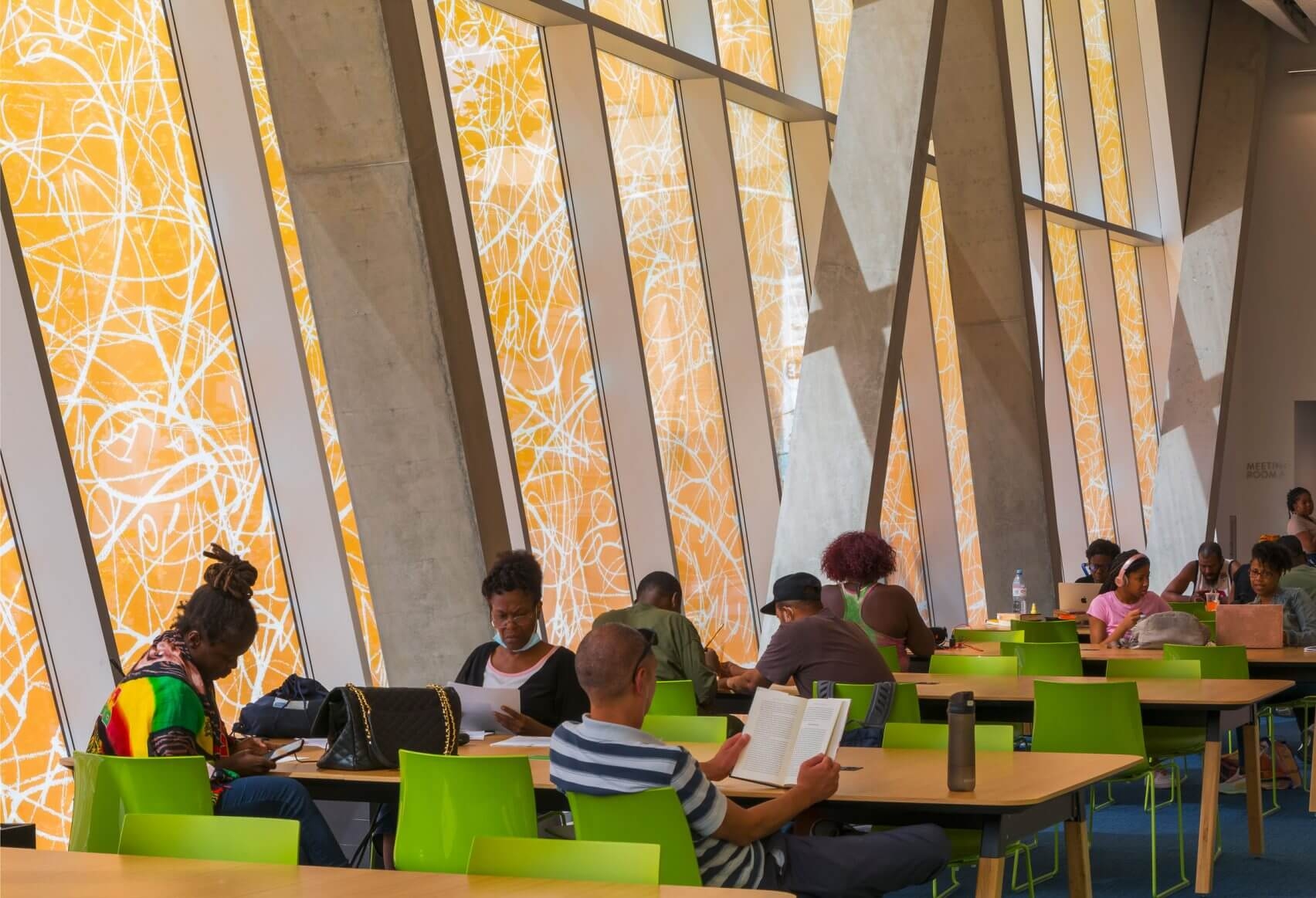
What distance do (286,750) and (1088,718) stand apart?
250 cm

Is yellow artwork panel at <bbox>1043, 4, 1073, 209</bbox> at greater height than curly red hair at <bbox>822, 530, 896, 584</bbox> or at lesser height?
greater

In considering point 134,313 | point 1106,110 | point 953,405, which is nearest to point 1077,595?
point 953,405

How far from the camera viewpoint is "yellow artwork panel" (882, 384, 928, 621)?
1007cm

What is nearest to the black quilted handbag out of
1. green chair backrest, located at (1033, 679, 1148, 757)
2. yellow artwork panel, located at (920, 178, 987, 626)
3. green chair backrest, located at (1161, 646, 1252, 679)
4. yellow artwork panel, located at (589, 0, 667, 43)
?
green chair backrest, located at (1033, 679, 1148, 757)

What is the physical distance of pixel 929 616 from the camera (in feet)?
34.4

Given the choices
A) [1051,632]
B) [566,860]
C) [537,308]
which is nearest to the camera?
[566,860]

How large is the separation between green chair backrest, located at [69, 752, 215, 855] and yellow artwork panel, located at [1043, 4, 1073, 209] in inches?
434

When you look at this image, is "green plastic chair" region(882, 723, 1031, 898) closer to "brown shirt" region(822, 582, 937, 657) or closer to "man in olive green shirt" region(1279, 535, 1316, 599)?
"brown shirt" region(822, 582, 937, 657)

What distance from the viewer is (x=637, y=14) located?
26.3ft

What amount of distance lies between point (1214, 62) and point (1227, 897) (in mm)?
13204

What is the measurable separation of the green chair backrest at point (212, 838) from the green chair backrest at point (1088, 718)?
104 inches

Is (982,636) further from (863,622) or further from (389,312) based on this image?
(389,312)

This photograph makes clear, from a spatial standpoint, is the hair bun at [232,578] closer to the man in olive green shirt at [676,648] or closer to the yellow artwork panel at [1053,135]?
the man in olive green shirt at [676,648]

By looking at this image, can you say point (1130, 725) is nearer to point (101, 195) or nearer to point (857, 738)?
point (857, 738)
